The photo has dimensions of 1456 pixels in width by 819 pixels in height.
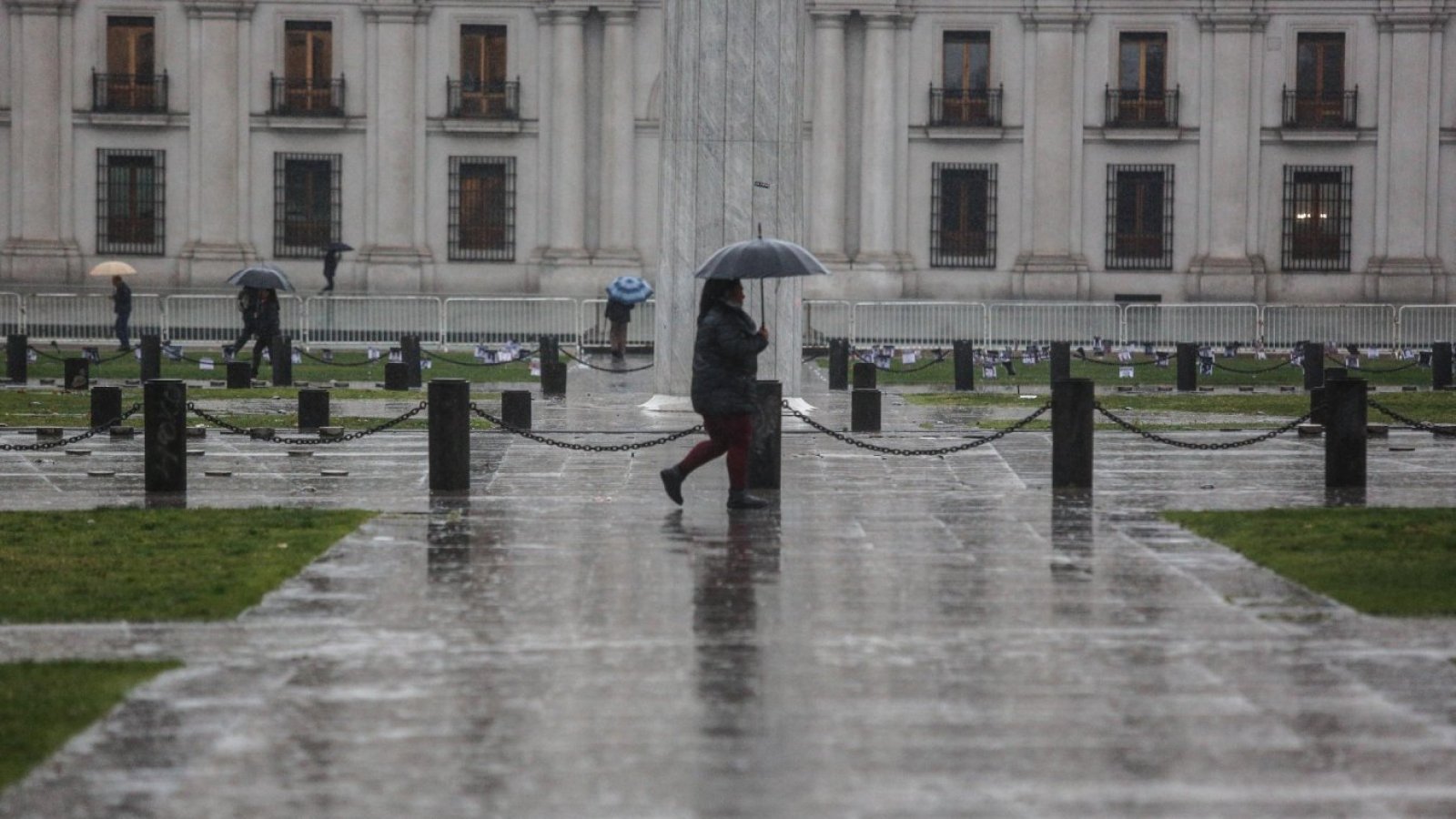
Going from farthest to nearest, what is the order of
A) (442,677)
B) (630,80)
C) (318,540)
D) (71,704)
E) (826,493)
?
(630,80) → (826,493) → (318,540) → (442,677) → (71,704)

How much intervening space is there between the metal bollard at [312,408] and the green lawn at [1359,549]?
1109cm

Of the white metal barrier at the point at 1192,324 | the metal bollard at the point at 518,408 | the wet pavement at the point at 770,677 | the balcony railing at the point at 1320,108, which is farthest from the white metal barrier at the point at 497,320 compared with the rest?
the wet pavement at the point at 770,677

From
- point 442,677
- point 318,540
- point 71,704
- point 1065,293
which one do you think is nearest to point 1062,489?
point 318,540

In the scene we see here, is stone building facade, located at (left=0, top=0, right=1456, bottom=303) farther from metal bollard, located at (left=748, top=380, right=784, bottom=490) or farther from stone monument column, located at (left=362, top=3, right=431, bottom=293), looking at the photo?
metal bollard, located at (left=748, top=380, right=784, bottom=490)

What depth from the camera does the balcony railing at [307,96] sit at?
53.2 m

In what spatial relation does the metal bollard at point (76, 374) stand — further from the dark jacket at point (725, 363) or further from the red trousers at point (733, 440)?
the dark jacket at point (725, 363)

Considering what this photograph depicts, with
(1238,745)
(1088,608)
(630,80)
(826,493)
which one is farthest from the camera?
(630,80)

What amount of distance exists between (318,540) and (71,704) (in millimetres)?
5496

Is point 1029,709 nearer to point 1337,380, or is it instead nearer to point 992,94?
point 1337,380

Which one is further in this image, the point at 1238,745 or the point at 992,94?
the point at 992,94

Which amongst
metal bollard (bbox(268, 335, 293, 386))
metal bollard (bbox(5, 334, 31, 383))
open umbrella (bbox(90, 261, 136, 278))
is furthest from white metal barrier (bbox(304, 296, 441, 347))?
metal bollard (bbox(5, 334, 31, 383))

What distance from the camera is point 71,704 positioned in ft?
32.5

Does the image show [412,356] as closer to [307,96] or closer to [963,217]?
[307,96]

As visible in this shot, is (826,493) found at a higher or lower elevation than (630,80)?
lower
